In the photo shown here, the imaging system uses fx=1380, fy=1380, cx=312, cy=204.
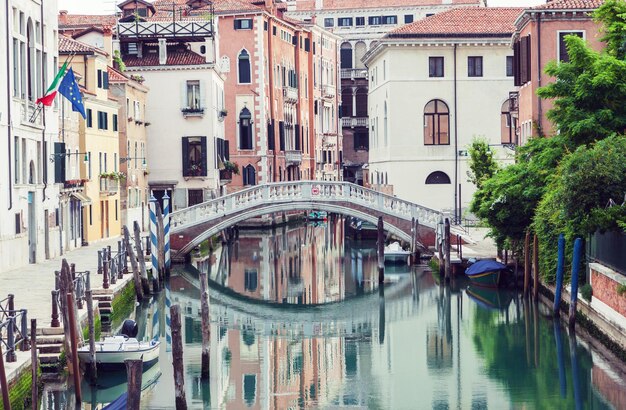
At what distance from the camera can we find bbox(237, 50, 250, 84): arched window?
5053 centimetres

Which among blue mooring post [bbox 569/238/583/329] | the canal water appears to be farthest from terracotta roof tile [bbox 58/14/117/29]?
blue mooring post [bbox 569/238/583/329]

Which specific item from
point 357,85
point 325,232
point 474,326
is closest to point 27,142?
point 474,326

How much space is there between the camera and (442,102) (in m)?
40.0

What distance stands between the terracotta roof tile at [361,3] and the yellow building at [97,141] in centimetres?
3766

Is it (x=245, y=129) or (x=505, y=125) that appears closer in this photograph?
(x=505, y=125)

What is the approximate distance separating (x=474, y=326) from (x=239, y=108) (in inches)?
1126

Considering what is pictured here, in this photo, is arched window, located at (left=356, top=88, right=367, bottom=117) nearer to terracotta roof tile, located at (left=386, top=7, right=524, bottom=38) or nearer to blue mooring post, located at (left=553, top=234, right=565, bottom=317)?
terracotta roof tile, located at (left=386, top=7, right=524, bottom=38)

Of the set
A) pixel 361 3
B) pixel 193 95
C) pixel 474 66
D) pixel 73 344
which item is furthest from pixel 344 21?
pixel 73 344

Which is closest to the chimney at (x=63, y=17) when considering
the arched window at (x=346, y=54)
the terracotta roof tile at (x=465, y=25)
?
the terracotta roof tile at (x=465, y=25)

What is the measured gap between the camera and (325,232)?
4794 centimetres

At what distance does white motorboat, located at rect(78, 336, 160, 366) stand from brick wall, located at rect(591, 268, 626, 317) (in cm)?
611

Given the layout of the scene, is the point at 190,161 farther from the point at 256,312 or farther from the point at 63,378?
the point at 63,378

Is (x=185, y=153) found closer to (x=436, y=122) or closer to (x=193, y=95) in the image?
(x=193, y=95)

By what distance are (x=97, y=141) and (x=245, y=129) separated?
16.4m
